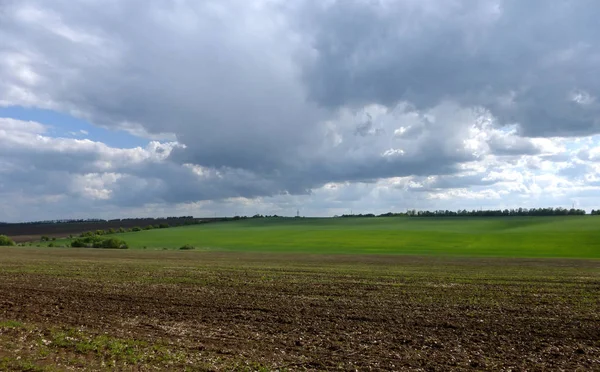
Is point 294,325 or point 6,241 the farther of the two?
point 6,241

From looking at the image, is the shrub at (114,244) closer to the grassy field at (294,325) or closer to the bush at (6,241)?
the bush at (6,241)

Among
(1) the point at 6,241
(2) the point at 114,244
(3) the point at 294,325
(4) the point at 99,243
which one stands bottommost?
(3) the point at 294,325

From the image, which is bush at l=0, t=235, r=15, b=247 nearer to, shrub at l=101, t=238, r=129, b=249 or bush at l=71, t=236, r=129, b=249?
bush at l=71, t=236, r=129, b=249

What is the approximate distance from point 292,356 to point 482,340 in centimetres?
635

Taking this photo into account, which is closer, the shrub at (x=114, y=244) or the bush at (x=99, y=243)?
the shrub at (x=114, y=244)

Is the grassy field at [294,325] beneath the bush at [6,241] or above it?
beneath

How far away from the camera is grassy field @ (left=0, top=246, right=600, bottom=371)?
12.5 meters

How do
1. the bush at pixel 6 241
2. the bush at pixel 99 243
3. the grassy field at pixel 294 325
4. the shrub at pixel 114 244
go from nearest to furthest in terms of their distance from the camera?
the grassy field at pixel 294 325 < the shrub at pixel 114 244 < the bush at pixel 99 243 < the bush at pixel 6 241

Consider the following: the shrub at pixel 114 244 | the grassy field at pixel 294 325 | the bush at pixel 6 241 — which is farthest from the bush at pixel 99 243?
the grassy field at pixel 294 325

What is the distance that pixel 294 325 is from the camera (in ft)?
54.4

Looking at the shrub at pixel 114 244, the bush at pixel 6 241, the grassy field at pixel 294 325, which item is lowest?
the grassy field at pixel 294 325

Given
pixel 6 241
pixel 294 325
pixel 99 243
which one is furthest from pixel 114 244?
pixel 294 325

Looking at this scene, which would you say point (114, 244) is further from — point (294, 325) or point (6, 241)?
point (294, 325)

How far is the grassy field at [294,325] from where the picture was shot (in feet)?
41.1
